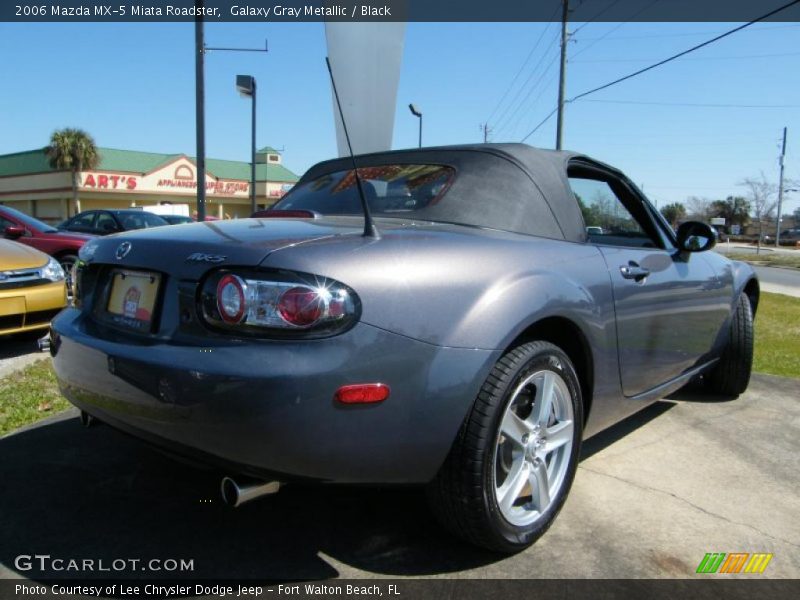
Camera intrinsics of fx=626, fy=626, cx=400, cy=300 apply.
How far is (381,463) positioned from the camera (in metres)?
1.88

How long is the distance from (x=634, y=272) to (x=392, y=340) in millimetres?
1519

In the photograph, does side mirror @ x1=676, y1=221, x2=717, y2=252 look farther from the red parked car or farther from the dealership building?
the dealership building

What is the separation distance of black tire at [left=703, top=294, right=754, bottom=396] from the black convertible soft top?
1.95 metres

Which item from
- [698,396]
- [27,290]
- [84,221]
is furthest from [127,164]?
[698,396]

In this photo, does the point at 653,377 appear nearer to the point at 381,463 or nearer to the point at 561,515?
the point at 561,515

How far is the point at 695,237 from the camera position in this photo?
11.3ft

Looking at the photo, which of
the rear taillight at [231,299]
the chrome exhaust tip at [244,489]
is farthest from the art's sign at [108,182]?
the chrome exhaust tip at [244,489]

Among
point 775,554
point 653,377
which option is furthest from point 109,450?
point 775,554

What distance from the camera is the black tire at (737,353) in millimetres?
4148

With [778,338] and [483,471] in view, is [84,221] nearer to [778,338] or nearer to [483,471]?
[778,338]

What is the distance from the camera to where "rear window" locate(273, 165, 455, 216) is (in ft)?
9.10

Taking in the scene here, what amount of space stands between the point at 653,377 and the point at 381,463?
5.90ft

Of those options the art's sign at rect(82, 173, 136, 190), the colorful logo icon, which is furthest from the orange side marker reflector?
the art's sign at rect(82, 173, 136, 190)

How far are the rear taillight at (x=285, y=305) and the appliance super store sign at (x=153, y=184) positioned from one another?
135 feet
